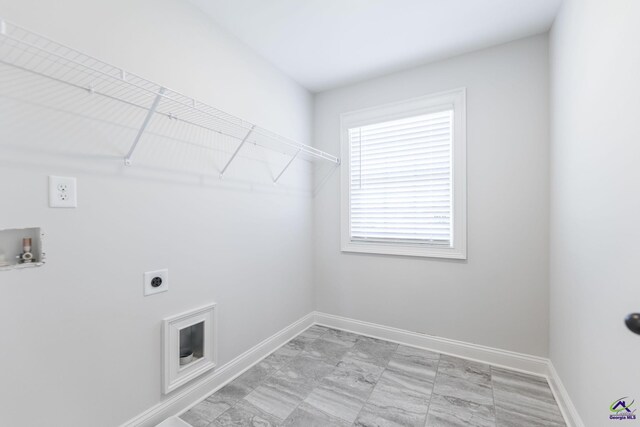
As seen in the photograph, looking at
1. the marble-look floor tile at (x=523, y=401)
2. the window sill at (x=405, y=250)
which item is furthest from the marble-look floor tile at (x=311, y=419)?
the window sill at (x=405, y=250)

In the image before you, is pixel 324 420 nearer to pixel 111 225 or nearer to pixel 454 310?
pixel 454 310

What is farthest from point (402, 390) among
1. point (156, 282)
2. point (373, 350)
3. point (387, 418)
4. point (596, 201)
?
point (156, 282)

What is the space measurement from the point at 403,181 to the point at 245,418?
200 cm

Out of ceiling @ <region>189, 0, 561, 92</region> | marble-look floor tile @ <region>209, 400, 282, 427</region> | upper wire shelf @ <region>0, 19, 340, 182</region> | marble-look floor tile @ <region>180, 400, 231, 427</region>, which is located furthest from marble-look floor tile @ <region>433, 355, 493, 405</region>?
ceiling @ <region>189, 0, 561, 92</region>

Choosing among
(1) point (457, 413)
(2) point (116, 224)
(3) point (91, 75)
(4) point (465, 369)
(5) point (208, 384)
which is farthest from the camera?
(4) point (465, 369)

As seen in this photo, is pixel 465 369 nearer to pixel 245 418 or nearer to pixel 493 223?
pixel 493 223

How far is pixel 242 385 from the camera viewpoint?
181cm

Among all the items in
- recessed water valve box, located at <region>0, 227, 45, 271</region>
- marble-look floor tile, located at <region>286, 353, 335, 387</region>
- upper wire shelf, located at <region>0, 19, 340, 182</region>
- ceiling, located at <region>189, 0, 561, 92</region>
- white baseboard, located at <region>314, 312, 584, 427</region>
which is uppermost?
ceiling, located at <region>189, 0, 561, 92</region>

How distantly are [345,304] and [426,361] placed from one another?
836mm

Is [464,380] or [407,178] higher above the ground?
[407,178]

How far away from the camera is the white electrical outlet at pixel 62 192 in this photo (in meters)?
1.10

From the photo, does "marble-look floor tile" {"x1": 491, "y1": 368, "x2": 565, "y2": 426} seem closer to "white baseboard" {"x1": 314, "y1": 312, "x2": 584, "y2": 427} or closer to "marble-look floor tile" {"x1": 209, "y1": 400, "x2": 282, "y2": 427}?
"white baseboard" {"x1": 314, "y1": 312, "x2": 584, "y2": 427}

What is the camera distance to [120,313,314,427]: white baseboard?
142cm

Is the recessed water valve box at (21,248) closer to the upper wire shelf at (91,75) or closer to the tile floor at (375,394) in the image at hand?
the upper wire shelf at (91,75)
